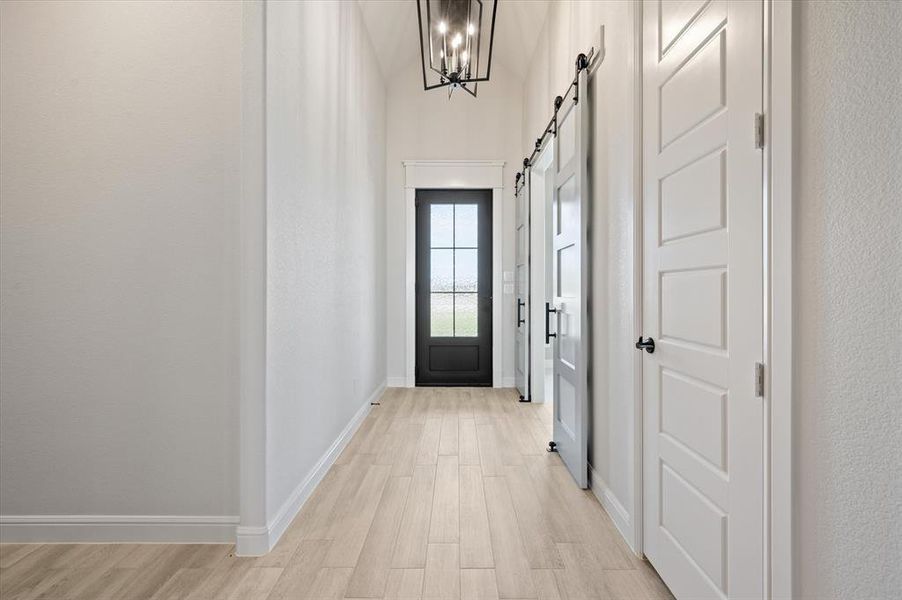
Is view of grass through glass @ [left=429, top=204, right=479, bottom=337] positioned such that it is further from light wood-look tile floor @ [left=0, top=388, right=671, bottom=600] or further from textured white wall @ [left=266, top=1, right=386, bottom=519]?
light wood-look tile floor @ [left=0, top=388, right=671, bottom=600]

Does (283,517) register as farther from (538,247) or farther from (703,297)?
(538,247)

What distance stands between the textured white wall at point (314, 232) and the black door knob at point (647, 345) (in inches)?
58.2

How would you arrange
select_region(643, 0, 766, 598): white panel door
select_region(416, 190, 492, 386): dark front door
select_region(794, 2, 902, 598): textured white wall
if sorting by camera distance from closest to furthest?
select_region(794, 2, 902, 598): textured white wall → select_region(643, 0, 766, 598): white panel door → select_region(416, 190, 492, 386): dark front door

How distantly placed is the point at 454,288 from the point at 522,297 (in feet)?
3.04

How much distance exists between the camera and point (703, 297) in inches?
63.1

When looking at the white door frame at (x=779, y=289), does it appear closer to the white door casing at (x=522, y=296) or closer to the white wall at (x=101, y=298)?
the white wall at (x=101, y=298)

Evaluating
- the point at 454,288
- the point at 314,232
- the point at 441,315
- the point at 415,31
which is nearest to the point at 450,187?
the point at 454,288

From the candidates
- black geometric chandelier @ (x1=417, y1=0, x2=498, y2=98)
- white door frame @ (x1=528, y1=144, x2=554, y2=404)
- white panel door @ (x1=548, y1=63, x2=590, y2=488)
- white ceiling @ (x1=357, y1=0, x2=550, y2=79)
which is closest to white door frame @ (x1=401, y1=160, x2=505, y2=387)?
white door frame @ (x1=528, y1=144, x2=554, y2=404)

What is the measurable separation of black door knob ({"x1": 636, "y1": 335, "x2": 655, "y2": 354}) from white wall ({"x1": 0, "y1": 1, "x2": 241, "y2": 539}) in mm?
1630

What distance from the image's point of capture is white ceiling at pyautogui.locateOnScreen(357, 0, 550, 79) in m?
4.61

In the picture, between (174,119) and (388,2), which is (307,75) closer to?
(174,119)

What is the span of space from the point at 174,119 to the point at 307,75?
812mm

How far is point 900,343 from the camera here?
2.94ft

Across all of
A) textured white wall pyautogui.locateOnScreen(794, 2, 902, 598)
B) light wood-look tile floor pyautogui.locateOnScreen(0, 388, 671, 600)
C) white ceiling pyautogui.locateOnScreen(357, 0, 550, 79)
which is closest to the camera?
textured white wall pyautogui.locateOnScreen(794, 2, 902, 598)
